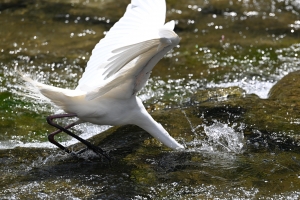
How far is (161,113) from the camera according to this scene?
16.8ft

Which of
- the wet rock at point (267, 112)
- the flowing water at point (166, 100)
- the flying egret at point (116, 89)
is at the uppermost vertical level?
the flying egret at point (116, 89)

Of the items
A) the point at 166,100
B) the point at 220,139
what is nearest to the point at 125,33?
the point at 220,139

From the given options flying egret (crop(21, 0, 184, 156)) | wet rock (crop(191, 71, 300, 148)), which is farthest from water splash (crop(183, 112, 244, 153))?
flying egret (crop(21, 0, 184, 156))

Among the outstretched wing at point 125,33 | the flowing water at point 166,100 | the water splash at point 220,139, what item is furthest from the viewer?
the water splash at point 220,139

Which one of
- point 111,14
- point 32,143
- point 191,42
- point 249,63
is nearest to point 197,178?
point 32,143

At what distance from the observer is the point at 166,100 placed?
6082 mm

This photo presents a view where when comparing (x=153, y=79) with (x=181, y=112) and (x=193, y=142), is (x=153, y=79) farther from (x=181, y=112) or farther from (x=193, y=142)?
(x=193, y=142)

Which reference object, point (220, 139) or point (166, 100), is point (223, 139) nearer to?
point (220, 139)

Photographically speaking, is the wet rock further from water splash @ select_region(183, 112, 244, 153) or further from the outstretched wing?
the outstretched wing

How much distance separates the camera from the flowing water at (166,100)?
3.80 m

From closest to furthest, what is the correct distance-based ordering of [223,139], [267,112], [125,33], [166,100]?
[125,33]
[223,139]
[267,112]
[166,100]

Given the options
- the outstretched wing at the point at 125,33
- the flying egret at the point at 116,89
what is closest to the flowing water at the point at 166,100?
the flying egret at the point at 116,89

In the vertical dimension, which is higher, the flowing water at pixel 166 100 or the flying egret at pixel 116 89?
the flying egret at pixel 116 89

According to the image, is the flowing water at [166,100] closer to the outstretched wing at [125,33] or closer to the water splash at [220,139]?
the water splash at [220,139]
